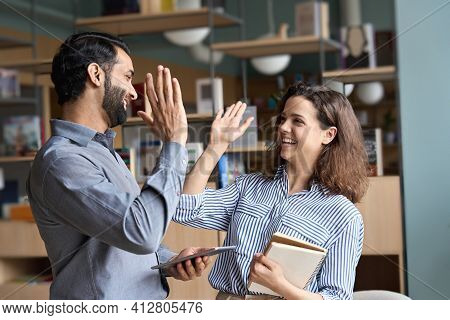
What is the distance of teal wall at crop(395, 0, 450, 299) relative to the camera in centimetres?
132

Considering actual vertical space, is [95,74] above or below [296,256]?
above

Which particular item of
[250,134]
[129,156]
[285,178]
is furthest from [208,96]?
[285,178]

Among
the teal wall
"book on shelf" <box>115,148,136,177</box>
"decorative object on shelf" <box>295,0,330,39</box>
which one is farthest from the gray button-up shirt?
the teal wall

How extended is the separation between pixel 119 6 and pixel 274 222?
481 millimetres

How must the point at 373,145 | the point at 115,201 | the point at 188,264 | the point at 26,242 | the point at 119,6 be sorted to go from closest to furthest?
the point at 115,201
the point at 188,264
the point at 119,6
the point at 373,145
the point at 26,242

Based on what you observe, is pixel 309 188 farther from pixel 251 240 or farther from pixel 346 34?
pixel 346 34

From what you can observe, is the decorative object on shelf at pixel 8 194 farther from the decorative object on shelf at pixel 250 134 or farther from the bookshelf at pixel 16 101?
the decorative object on shelf at pixel 250 134

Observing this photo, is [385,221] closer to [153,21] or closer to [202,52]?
[202,52]

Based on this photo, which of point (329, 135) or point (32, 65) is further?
point (32, 65)

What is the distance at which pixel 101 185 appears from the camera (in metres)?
0.62

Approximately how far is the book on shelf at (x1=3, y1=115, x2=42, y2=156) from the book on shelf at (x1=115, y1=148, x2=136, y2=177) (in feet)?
0.58

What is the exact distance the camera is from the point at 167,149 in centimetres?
63

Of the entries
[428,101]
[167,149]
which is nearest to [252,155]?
[428,101]

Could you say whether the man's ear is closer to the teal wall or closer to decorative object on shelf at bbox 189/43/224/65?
decorative object on shelf at bbox 189/43/224/65
